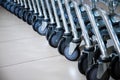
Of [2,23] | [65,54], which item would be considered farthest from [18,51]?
[2,23]

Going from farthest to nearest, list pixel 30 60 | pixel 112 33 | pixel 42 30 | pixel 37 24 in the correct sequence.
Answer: pixel 37 24, pixel 42 30, pixel 30 60, pixel 112 33

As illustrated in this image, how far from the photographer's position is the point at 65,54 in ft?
8.23

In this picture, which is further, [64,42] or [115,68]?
[64,42]

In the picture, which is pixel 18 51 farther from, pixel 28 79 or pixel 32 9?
pixel 32 9

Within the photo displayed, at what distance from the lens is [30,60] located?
105 inches

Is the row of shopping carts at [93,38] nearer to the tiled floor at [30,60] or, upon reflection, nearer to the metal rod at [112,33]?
the metal rod at [112,33]

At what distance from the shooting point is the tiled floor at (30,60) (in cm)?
234

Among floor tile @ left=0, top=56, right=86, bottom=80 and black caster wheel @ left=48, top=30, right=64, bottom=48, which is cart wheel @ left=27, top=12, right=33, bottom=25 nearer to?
black caster wheel @ left=48, top=30, right=64, bottom=48

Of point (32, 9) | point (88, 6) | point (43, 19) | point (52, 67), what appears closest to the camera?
point (88, 6)

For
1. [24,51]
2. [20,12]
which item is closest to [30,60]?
[24,51]

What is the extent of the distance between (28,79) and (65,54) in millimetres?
438

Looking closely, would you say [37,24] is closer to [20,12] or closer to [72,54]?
[20,12]

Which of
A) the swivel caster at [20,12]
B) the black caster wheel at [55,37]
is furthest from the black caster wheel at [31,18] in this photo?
the black caster wheel at [55,37]

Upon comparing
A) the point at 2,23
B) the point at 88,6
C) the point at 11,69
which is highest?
the point at 88,6
